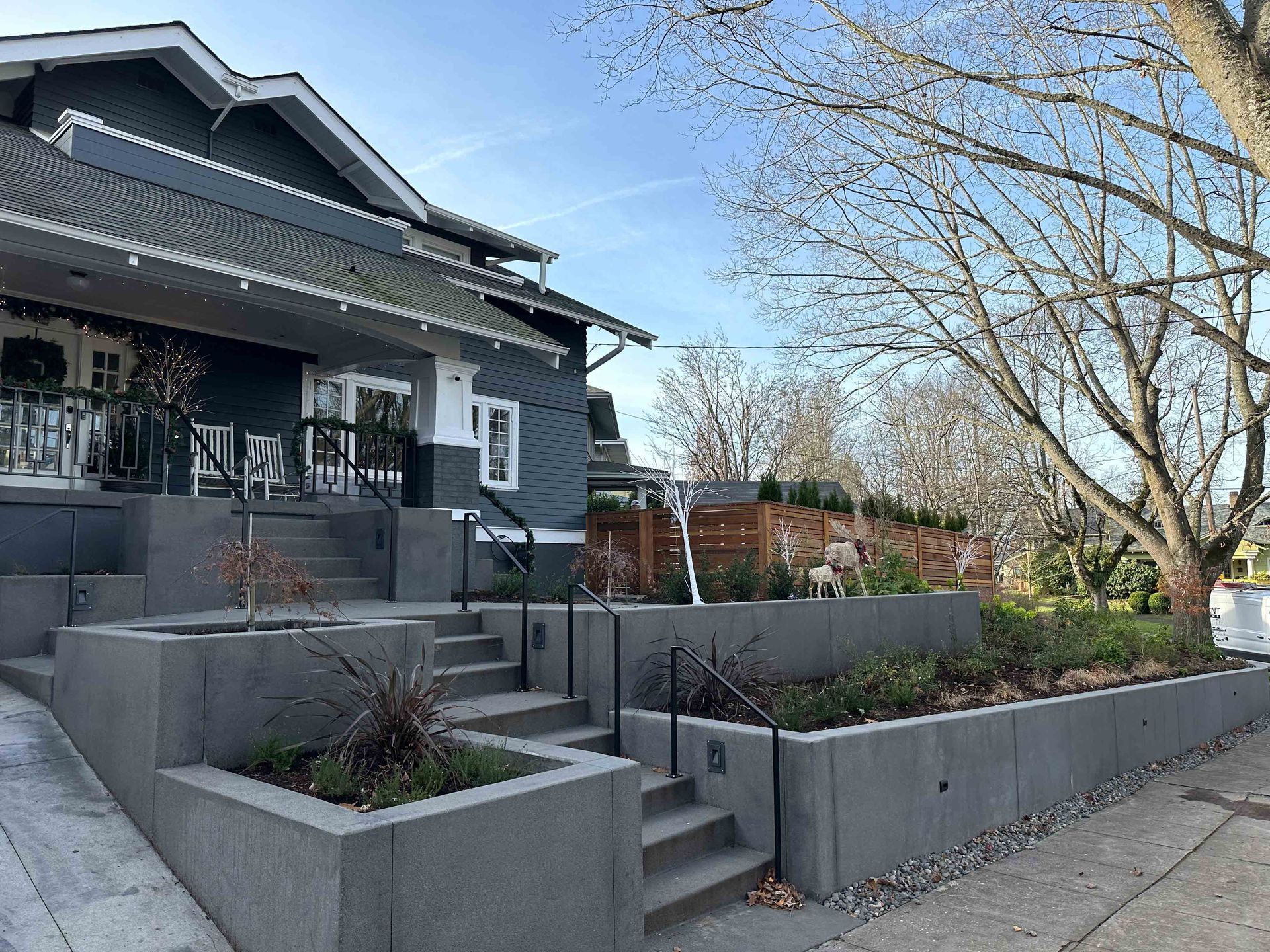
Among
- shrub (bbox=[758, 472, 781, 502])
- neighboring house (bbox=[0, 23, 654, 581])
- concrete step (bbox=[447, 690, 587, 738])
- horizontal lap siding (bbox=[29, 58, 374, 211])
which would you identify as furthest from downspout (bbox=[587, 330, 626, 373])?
concrete step (bbox=[447, 690, 587, 738])

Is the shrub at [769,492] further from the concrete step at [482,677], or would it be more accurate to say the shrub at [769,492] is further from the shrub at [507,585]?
the concrete step at [482,677]

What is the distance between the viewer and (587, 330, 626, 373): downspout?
54.7ft

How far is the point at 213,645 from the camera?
430 centimetres

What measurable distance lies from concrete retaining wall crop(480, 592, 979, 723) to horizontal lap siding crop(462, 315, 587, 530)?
7.01 meters

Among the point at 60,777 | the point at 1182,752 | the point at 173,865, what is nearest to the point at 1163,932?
the point at 173,865

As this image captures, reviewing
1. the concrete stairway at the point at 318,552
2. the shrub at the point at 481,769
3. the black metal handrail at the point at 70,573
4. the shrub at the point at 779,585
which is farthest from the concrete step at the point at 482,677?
the shrub at the point at 779,585

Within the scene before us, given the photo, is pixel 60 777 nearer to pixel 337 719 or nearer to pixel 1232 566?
pixel 337 719

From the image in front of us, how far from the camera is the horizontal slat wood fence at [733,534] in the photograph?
13078mm

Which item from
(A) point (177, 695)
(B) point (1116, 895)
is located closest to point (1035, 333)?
(B) point (1116, 895)

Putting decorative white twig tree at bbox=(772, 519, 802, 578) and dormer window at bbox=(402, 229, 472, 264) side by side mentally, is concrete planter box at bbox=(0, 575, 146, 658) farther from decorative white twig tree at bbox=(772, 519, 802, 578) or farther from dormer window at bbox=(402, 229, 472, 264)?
dormer window at bbox=(402, 229, 472, 264)

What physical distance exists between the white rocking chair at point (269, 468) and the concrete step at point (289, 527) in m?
1.13

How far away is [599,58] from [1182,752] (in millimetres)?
9639

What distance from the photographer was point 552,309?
15.8 meters

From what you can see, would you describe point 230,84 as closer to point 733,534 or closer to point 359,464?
point 359,464
